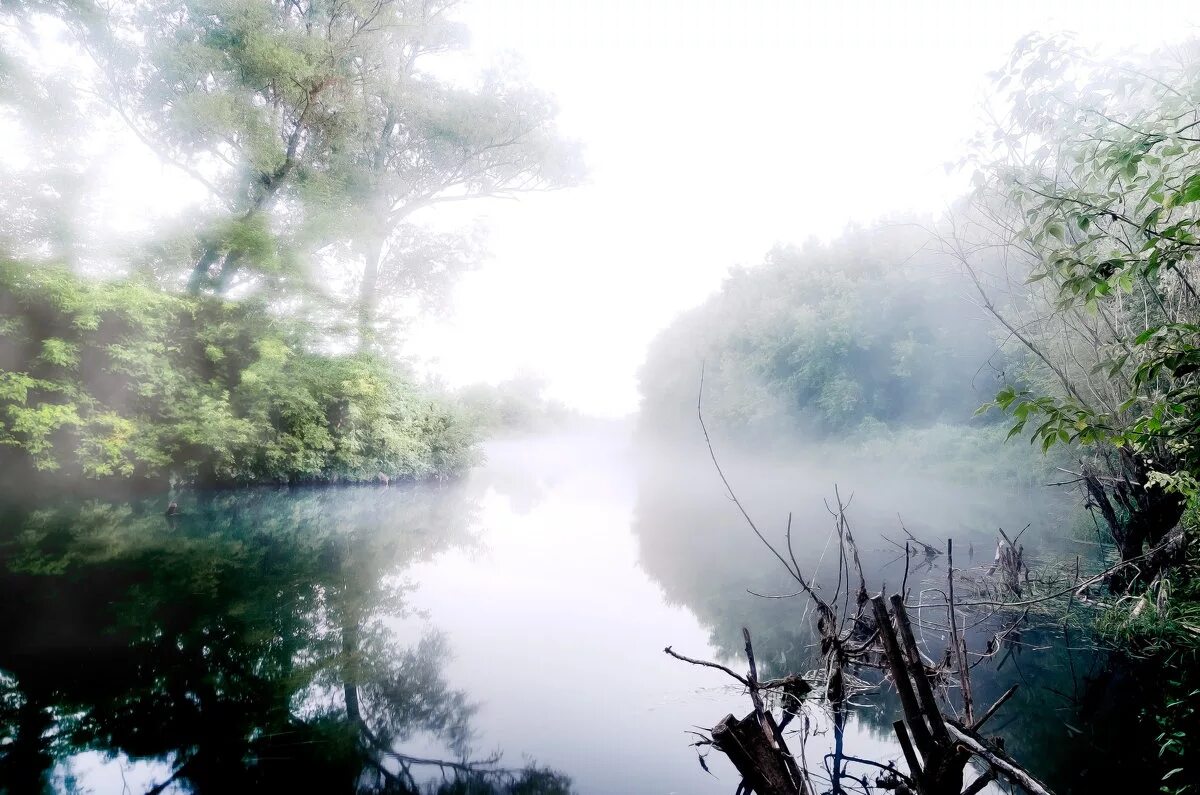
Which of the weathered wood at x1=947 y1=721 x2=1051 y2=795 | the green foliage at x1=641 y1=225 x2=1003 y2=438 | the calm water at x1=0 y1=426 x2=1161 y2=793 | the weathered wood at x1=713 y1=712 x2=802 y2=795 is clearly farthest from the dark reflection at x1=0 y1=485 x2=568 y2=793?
Answer: the green foliage at x1=641 y1=225 x2=1003 y2=438

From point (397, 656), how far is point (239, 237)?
40.3 ft

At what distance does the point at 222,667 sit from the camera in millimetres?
4375

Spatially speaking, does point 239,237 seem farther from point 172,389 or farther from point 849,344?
point 849,344

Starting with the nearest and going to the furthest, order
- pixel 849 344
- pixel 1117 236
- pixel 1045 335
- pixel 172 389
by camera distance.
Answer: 1. pixel 1117 236
2. pixel 1045 335
3. pixel 172 389
4. pixel 849 344

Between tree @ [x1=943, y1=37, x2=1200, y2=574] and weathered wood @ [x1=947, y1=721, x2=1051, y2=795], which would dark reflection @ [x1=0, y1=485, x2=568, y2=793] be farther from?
tree @ [x1=943, y1=37, x2=1200, y2=574]

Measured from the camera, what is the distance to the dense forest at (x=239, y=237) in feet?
35.7

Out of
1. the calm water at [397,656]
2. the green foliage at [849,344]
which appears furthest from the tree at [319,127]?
the green foliage at [849,344]

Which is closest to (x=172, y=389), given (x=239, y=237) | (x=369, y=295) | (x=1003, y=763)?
(x=239, y=237)

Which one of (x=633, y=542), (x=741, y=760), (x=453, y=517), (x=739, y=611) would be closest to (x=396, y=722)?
(x=741, y=760)

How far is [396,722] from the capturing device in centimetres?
384

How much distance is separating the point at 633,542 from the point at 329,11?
1514cm

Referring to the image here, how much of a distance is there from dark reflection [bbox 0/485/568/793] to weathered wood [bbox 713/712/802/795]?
1.55 m

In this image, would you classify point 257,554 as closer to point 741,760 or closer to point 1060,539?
point 741,760

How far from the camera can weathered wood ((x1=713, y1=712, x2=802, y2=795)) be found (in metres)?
2.19
